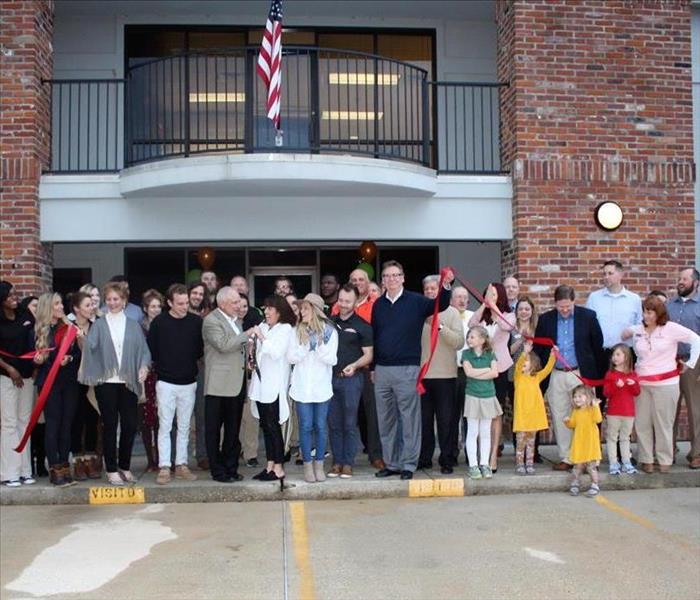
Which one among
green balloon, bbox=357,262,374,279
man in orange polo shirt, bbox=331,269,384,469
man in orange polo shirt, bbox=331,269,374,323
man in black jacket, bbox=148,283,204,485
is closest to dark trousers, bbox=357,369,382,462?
man in orange polo shirt, bbox=331,269,384,469

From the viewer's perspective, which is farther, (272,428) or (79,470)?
(79,470)

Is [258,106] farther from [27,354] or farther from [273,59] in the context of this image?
[27,354]

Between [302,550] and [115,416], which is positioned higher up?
[115,416]

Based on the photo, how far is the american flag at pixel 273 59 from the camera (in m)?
9.15

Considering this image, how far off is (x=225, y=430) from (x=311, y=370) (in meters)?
1.04

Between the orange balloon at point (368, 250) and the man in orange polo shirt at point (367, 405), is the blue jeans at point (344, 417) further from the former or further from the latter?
the orange balloon at point (368, 250)

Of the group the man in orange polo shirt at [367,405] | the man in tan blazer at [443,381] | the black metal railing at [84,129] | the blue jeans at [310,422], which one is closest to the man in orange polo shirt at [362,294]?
the man in orange polo shirt at [367,405]

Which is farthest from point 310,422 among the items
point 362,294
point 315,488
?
point 362,294

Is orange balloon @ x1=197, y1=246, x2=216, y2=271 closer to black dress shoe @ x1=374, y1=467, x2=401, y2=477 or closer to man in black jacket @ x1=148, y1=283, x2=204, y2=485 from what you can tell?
man in black jacket @ x1=148, y1=283, x2=204, y2=485

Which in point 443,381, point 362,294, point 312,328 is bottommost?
point 443,381

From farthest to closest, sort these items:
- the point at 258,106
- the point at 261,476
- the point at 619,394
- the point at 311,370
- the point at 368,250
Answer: the point at 368,250 → the point at 258,106 → the point at 619,394 → the point at 261,476 → the point at 311,370

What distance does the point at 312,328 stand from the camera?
24.8 feet

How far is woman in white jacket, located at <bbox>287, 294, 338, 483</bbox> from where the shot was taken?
7520mm

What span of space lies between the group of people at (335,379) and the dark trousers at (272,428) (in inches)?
0.5
